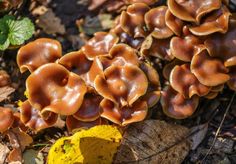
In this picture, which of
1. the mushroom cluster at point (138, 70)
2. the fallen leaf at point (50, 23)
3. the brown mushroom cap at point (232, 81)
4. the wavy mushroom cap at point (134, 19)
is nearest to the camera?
the mushroom cluster at point (138, 70)

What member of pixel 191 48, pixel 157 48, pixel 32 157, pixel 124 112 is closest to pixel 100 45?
pixel 157 48

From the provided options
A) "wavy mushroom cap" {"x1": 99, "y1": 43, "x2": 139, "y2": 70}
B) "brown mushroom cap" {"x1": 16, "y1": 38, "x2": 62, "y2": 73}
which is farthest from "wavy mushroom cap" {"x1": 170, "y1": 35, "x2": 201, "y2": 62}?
"brown mushroom cap" {"x1": 16, "y1": 38, "x2": 62, "y2": 73}

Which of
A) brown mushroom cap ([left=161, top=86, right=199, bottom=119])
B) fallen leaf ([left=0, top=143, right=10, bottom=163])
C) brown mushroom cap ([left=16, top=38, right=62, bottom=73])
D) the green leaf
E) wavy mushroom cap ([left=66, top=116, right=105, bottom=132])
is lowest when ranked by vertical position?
fallen leaf ([left=0, top=143, right=10, bottom=163])

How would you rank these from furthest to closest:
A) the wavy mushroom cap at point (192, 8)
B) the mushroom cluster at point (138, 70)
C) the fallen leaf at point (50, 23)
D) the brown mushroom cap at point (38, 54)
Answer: the fallen leaf at point (50, 23) < the brown mushroom cap at point (38, 54) < the wavy mushroom cap at point (192, 8) < the mushroom cluster at point (138, 70)

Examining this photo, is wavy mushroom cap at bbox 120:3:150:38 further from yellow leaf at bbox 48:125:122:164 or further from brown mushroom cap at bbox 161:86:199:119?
yellow leaf at bbox 48:125:122:164

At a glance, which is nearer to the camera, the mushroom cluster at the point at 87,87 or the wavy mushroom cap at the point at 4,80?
the mushroom cluster at the point at 87,87

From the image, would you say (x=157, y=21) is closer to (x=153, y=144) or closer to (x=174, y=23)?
(x=174, y=23)

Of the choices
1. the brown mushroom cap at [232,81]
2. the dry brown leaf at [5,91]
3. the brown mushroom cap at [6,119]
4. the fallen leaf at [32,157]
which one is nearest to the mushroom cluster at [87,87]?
the brown mushroom cap at [6,119]

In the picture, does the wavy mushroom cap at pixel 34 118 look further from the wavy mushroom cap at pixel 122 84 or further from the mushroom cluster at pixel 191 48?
the mushroom cluster at pixel 191 48

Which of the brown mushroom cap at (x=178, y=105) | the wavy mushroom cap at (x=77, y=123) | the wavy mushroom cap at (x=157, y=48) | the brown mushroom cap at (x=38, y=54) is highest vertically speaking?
the brown mushroom cap at (x=38, y=54)
